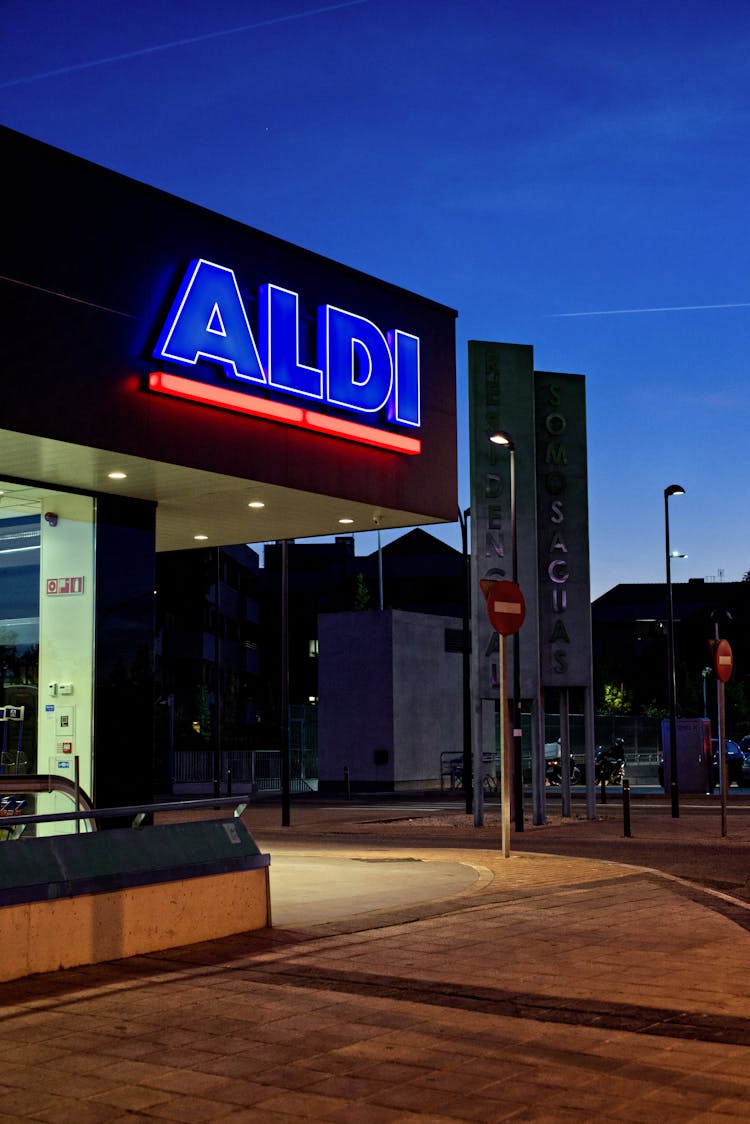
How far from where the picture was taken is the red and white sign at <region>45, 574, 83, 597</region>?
1630 centimetres

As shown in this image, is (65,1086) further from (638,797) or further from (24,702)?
(638,797)

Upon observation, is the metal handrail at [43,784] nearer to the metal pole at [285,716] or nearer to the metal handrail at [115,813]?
the metal handrail at [115,813]

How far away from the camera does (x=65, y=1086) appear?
640cm

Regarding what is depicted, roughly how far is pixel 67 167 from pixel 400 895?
26.5ft

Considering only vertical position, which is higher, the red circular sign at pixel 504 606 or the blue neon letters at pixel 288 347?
the blue neon letters at pixel 288 347

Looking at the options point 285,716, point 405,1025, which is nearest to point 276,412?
point 405,1025

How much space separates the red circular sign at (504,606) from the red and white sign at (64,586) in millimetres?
5001

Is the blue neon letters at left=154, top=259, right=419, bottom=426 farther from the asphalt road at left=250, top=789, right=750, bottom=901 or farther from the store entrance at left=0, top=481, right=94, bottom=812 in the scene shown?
the asphalt road at left=250, top=789, right=750, bottom=901

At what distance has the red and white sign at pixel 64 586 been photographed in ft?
53.5

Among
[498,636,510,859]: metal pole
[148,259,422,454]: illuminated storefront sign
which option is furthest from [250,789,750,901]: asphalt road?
[148,259,422,454]: illuminated storefront sign

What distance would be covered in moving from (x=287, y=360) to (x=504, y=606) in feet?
13.9

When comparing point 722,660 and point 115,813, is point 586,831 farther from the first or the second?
point 115,813

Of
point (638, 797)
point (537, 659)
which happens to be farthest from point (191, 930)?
point (638, 797)

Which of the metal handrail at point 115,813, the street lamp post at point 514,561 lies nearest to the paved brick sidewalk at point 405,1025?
the metal handrail at point 115,813
